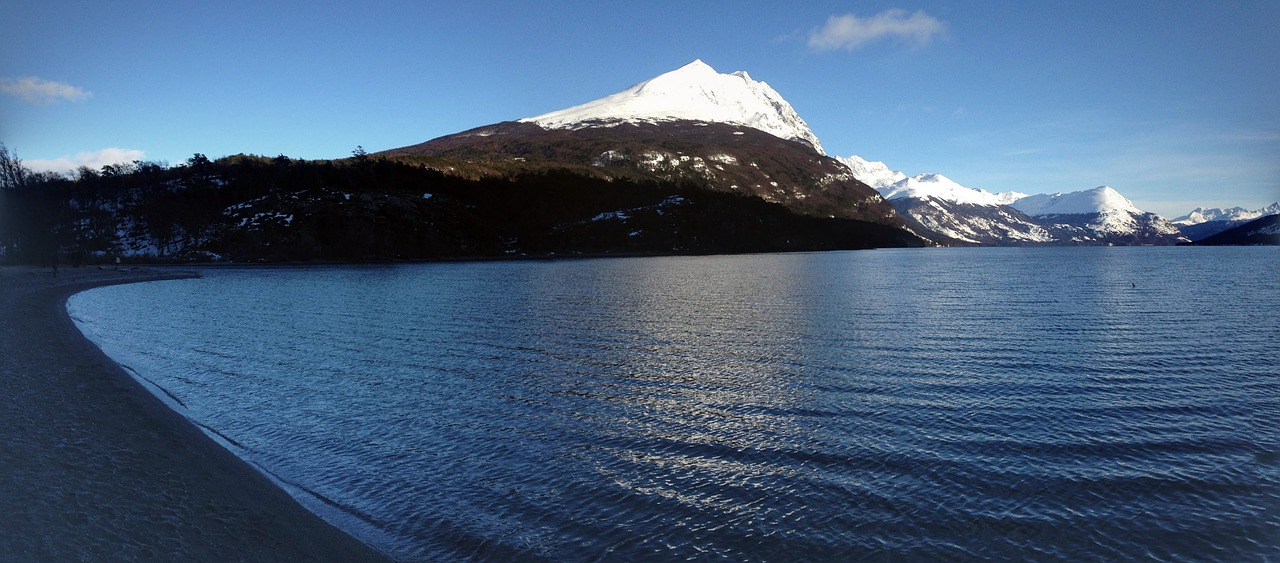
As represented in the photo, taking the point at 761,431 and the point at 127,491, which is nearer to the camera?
the point at 127,491

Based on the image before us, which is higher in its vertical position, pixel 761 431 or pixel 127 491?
pixel 127 491

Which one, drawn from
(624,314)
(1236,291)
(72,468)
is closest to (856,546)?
(72,468)

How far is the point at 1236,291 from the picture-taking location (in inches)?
3292

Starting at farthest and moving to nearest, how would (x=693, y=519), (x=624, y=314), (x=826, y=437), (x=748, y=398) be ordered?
(x=624, y=314)
(x=748, y=398)
(x=826, y=437)
(x=693, y=519)

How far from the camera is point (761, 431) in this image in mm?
24672

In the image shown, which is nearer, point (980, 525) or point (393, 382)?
point (980, 525)

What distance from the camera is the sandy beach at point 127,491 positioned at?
14.0 meters

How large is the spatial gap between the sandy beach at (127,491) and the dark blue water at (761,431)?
1.35 meters

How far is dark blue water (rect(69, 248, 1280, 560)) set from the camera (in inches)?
630

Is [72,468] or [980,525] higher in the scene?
[72,468]

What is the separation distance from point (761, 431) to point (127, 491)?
736 inches

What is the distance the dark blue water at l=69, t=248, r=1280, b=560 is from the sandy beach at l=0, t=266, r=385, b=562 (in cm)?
135

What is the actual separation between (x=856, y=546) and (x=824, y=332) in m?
37.0

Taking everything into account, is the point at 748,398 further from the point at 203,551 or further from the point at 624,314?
the point at 624,314
